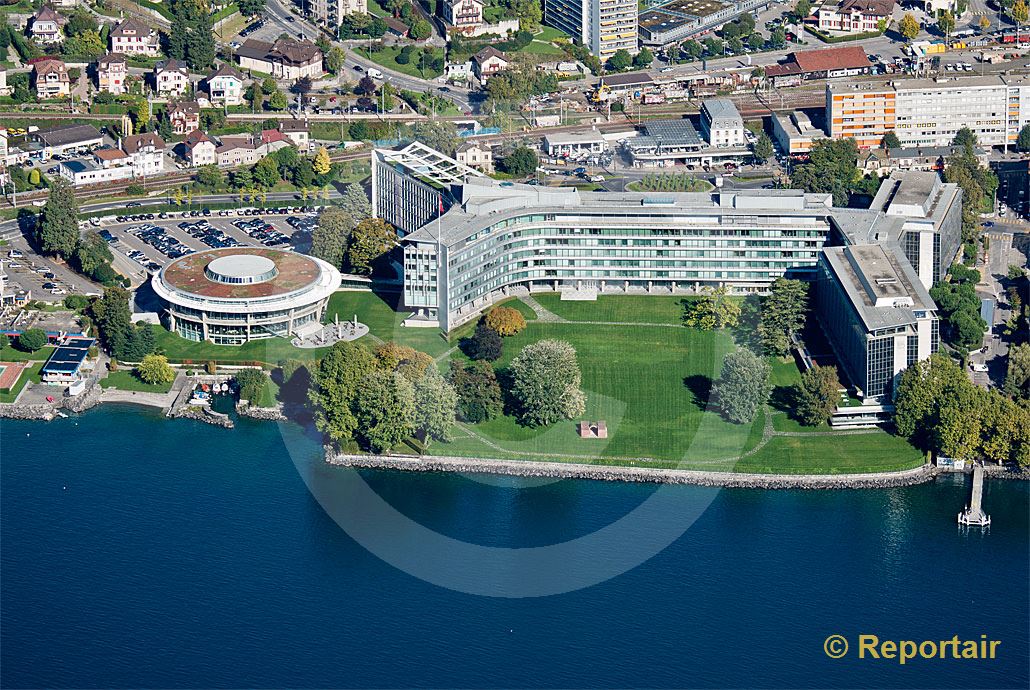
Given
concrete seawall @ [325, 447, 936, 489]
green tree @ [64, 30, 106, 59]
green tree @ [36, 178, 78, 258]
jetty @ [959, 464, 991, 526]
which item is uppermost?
green tree @ [64, 30, 106, 59]

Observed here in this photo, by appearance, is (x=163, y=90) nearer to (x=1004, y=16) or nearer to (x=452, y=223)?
(x=452, y=223)

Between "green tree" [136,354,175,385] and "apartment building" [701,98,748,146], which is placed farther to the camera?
"apartment building" [701,98,748,146]

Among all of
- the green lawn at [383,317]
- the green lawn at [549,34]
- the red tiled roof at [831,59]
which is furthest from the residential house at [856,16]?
the green lawn at [383,317]

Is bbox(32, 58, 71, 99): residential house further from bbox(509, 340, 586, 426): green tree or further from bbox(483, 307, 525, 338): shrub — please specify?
bbox(509, 340, 586, 426): green tree

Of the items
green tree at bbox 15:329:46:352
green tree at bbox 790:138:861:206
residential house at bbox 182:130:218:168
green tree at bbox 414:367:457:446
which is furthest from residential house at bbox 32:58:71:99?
green tree at bbox 414:367:457:446

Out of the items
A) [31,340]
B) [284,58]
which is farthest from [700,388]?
[284,58]

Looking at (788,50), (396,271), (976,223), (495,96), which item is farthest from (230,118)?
(976,223)

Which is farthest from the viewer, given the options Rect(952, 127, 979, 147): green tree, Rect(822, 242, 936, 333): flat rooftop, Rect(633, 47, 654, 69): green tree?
Rect(633, 47, 654, 69): green tree
